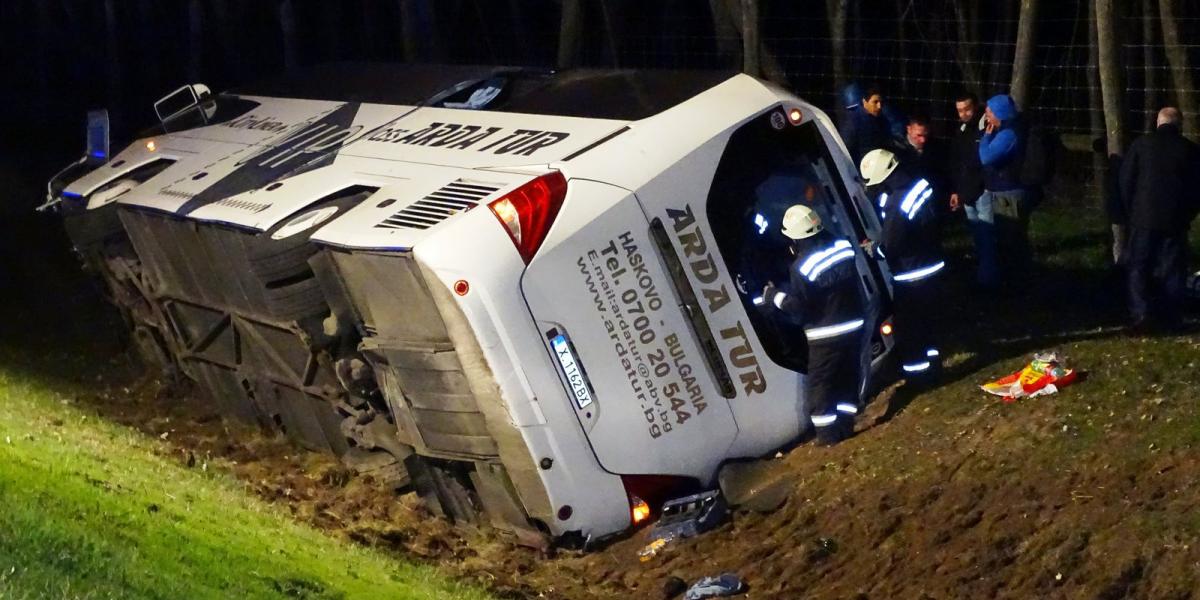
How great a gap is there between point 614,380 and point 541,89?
227cm

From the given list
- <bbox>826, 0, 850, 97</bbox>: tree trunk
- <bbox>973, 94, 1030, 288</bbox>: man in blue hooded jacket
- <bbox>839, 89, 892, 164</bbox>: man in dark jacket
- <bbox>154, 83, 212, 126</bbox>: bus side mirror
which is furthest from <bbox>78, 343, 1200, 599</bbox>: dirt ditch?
<bbox>826, 0, 850, 97</bbox>: tree trunk

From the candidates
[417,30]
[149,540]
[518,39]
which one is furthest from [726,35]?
[149,540]

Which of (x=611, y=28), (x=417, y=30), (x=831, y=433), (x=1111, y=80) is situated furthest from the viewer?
(x=611, y=28)

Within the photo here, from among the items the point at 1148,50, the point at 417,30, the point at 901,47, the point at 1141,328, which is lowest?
the point at 901,47

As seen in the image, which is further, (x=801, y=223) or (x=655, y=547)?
(x=801, y=223)

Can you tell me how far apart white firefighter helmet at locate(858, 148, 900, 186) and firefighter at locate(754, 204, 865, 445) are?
1214 millimetres

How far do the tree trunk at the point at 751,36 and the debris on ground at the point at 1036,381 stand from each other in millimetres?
4558

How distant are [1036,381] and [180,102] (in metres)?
6.06

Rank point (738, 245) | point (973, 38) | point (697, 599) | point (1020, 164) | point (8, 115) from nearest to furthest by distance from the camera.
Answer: point (697, 599), point (738, 245), point (1020, 164), point (973, 38), point (8, 115)

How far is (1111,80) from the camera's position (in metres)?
9.14

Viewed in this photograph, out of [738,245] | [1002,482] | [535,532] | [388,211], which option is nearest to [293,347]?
[388,211]

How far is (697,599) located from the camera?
6254 mm

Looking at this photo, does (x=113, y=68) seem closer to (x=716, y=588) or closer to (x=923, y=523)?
(x=716, y=588)

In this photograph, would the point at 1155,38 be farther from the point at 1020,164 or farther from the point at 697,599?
the point at 697,599
